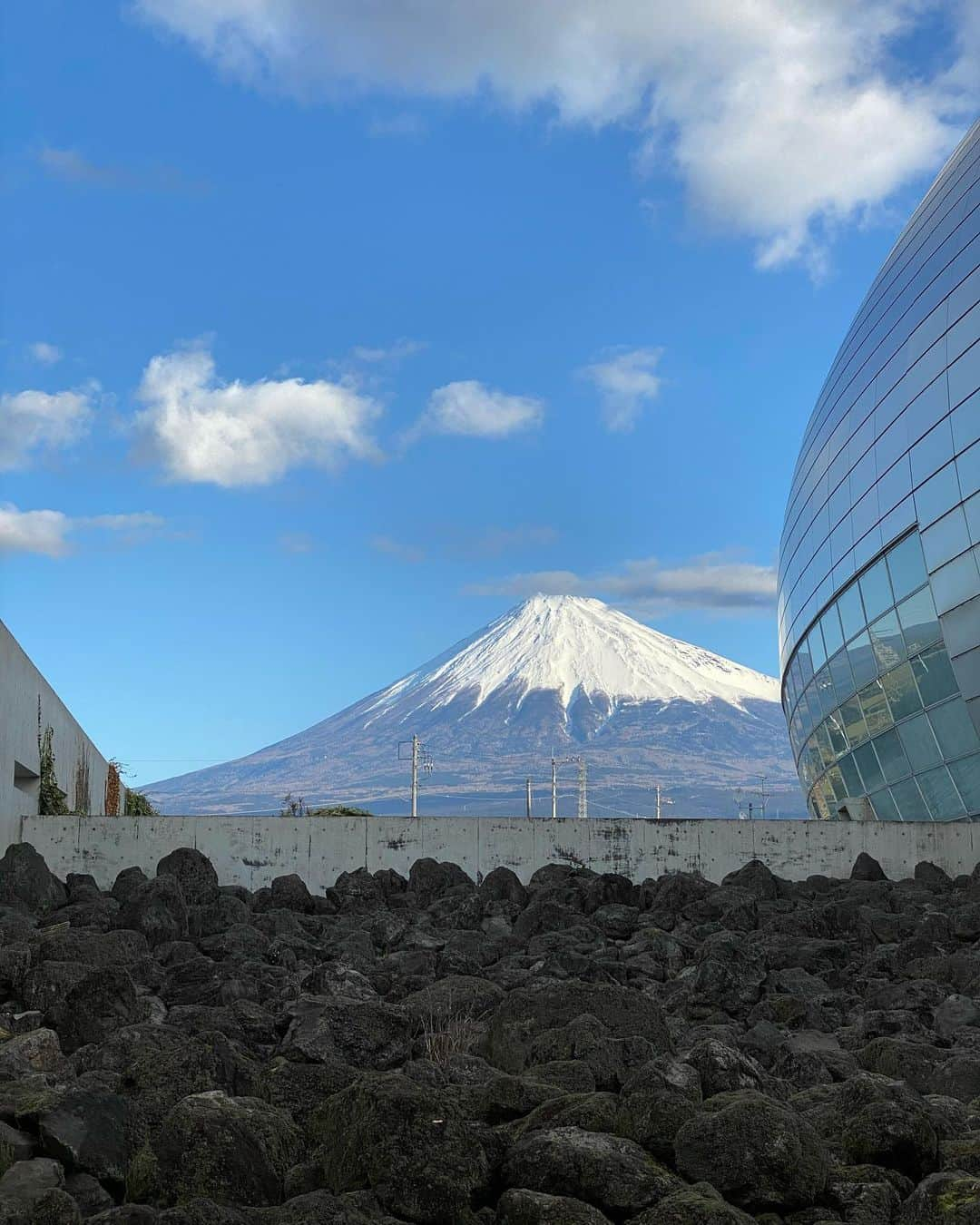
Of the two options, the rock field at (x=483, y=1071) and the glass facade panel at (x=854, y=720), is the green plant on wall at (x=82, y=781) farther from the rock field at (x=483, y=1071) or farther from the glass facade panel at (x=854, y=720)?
the glass facade panel at (x=854, y=720)

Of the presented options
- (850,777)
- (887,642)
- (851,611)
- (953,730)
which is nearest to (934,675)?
(953,730)

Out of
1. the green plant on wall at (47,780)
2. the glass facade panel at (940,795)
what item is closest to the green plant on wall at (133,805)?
the green plant on wall at (47,780)

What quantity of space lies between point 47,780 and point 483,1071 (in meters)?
15.3

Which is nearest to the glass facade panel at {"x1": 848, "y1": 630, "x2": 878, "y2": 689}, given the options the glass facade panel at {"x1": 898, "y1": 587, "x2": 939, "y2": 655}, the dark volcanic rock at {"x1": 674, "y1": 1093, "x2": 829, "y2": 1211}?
the glass facade panel at {"x1": 898, "y1": 587, "x2": 939, "y2": 655}

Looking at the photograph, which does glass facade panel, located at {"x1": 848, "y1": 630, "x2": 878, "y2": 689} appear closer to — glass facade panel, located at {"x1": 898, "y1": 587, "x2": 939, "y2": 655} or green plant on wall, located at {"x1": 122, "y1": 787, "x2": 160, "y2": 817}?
glass facade panel, located at {"x1": 898, "y1": 587, "x2": 939, "y2": 655}

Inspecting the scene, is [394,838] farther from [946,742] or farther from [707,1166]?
[707,1166]

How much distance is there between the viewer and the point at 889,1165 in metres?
5.08

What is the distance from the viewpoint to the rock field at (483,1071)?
459cm

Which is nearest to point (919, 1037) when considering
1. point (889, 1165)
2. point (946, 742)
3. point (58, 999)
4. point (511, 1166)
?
point (889, 1165)

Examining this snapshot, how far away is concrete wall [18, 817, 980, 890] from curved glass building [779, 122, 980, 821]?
3086 mm

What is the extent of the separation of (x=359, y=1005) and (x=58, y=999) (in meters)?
1.78

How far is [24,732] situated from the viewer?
17.1m

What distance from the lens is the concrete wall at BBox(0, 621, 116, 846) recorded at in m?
15.3

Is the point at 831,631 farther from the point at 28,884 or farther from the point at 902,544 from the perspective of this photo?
the point at 28,884
